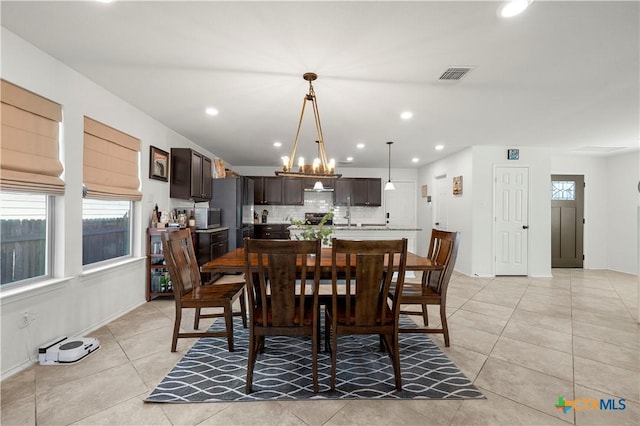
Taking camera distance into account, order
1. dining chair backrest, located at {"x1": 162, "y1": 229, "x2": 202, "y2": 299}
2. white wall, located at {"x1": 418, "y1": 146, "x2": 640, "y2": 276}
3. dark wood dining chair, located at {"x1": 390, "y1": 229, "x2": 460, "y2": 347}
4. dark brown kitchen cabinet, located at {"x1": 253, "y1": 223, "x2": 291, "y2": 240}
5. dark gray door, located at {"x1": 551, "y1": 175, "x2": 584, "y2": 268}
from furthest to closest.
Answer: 1. dark brown kitchen cabinet, located at {"x1": 253, "y1": 223, "x2": 291, "y2": 240}
2. dark gray door, located at {"x1": 551, "y1": 175, "x2": 584, "y2": 268}
3. white wall, located at {"x1": 418, "y1": 146, "x2": 640, "y2": 276}
4. dark wood dining chair, located at {"x1": 390, "y1": 229, "x2": 460, "y2": 347}
5. dining chair backrest, located at {"x1": 162, "y1": 229, "x2": 202, "y2": 299}

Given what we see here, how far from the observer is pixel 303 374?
86.1 inches

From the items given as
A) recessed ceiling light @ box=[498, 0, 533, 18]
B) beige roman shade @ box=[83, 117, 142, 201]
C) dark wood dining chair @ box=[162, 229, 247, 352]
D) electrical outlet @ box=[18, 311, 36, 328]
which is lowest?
electrical outlet @ box=[18, 311, 36, 328]

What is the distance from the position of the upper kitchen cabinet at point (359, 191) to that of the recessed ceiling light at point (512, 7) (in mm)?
6088

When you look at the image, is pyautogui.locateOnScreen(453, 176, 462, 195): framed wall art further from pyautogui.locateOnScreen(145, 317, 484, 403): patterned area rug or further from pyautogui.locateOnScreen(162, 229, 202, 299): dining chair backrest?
pyautogui.locateOnScreen(162, 229, 202, 299): dining chair backrest

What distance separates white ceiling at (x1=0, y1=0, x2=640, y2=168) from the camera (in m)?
1.92

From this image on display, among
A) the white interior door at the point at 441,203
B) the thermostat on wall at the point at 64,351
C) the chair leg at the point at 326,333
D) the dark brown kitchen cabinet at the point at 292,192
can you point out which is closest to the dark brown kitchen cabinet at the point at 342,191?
the dark brown kitchen cabinet at the point at 292,192

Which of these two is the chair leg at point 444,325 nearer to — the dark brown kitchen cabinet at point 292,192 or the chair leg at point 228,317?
the chair leg at point 228,317

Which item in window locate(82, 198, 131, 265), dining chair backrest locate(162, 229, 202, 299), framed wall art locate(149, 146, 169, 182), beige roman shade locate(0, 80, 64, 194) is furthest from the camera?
framed wall art locate(149, 146, 169, 182)

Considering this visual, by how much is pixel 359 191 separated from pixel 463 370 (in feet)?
19.5

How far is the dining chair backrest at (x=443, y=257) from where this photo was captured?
2619 mm

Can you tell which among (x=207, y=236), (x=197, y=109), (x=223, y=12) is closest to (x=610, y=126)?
(x=223, y=12)

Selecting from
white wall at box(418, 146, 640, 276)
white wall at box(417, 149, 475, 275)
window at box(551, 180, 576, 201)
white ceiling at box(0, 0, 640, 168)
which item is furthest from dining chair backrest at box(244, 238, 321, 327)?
window at box(551, 180, 576, 201)

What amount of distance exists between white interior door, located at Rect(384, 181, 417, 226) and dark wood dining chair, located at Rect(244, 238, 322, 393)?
661 cm

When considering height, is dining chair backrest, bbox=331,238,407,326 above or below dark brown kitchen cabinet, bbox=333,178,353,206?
below
